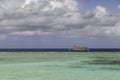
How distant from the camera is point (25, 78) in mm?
24672

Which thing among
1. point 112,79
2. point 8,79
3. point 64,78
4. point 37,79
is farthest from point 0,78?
point 112,79

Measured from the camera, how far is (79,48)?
382 ft

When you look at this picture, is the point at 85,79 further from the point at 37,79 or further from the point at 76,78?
the point at 37,79

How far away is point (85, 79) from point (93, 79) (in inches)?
24.9

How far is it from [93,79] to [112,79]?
1496 millimetres

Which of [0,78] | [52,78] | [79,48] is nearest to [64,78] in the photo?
[52,78]

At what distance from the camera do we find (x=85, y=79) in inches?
948

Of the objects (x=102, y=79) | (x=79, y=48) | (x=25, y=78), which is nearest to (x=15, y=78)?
(x=25, y=78)

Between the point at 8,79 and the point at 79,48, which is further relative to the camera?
the point at 79,48

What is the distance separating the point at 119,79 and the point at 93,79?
6.66 ft

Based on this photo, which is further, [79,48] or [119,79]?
[79,48]

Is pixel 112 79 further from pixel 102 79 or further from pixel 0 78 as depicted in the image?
pixel 0 78

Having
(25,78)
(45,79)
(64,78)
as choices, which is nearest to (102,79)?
(64,78)

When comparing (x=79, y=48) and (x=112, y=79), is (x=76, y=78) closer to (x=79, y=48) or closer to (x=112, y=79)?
(x=112, y=79)
